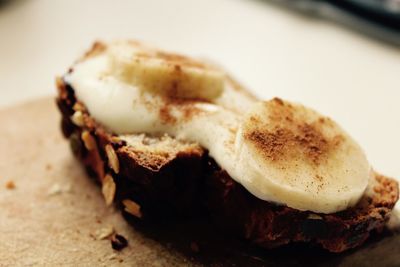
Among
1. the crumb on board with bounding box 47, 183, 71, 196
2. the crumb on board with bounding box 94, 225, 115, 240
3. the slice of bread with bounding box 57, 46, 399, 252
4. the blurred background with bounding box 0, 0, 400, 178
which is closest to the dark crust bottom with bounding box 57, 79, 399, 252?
the slice of bread with bounding box 57, 46, 399, 252

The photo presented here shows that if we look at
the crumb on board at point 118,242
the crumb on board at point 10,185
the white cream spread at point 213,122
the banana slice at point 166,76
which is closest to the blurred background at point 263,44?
the crumb on board at point 10,185

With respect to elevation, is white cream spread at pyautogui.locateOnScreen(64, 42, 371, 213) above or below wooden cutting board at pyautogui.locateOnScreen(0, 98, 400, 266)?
above

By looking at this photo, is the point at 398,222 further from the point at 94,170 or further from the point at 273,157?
the point at 94,170

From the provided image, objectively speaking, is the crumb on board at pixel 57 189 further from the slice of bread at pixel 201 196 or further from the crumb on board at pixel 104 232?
the crumb on board at pixel 104 232

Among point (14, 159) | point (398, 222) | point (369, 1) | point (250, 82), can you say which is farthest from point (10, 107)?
point (369, 1)

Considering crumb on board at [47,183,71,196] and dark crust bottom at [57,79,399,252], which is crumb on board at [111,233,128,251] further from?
crumb on board at [47,183,71,196]
